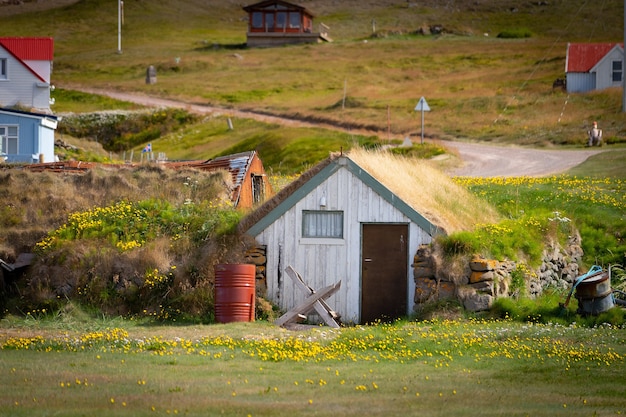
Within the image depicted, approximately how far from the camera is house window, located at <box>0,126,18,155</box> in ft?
169

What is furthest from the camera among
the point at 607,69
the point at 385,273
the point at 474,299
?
the point at 607,69

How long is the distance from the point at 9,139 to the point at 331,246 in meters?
28.6

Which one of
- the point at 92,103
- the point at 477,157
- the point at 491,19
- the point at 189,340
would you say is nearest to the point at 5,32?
the point at 92,103

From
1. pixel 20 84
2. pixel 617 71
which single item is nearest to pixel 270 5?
pixel 617 71

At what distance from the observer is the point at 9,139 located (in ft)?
169

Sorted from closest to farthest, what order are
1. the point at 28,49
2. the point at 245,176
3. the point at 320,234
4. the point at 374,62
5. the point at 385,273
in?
the point at 385,273 → the point at 320,234 → the point at 245,176 → the point at 28,49 → the point at 374,62

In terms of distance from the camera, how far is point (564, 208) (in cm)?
3275

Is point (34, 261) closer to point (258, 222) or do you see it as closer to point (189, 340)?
point (258, 222)

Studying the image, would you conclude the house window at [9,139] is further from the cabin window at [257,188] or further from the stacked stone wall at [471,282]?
the stacked stone wall at [471,282]

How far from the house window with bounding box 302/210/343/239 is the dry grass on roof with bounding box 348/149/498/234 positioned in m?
1.45

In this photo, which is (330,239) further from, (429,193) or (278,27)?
(278,27)

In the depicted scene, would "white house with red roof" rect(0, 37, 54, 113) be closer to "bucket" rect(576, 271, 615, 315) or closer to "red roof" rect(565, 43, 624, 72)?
"red roof" rect(565, 43, 624, 72)

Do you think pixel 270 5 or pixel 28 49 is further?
pixel 270 5

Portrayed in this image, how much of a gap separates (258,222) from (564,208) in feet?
34.1
